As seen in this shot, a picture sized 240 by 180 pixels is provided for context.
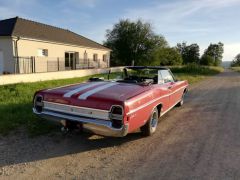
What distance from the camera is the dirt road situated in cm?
369

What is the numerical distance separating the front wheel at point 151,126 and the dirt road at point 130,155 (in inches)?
5.2

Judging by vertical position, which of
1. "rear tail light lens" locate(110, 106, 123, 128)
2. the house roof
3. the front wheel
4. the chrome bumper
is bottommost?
the front wheel

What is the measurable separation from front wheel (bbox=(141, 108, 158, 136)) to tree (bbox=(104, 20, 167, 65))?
34761 mm

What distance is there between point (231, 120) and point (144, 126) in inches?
117

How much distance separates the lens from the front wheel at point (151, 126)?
5.17m

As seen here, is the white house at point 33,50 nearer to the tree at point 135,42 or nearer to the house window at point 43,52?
the house window at point 43,52

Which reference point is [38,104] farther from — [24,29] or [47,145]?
[24,29]

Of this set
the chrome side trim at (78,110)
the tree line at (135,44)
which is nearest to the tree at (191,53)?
the tree line at (135,44)

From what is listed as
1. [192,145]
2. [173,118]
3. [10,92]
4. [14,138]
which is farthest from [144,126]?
[10,92]

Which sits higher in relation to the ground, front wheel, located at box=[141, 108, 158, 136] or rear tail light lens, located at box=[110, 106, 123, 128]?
rear tail light lens, located at box=[110, 106, 123, 128]

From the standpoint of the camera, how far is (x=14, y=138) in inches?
197

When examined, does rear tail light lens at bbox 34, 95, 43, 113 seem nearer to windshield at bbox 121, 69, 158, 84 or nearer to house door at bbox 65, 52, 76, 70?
windshield at bbox 121, 69, 158, 84

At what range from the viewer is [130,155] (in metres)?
4.37

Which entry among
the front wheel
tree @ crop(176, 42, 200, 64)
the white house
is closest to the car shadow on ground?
the front wheel
